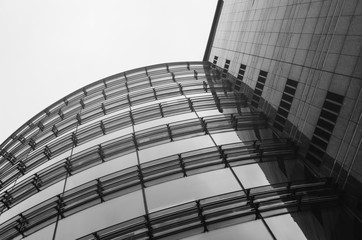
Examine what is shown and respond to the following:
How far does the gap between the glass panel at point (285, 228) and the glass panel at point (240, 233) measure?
417mm

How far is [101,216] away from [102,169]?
4243 millimetres

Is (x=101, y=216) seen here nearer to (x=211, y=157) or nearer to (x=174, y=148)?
(x=174, y=148)

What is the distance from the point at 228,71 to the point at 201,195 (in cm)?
2315

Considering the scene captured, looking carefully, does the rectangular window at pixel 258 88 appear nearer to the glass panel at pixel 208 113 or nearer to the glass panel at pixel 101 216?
the glass panel at pixel 208 113

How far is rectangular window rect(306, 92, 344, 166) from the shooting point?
16734 mm

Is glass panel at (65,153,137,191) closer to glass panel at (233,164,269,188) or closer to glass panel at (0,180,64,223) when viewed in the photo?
glass panel at (0,180,64,223)

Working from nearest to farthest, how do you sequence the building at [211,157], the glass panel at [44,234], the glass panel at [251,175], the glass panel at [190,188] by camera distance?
the building at [211,157] → the glass panel at [44,234] → the glass panel at [190,188] → the glass panel at [251,175]

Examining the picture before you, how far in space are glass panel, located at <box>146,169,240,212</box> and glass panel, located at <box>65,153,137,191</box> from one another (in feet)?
10.5

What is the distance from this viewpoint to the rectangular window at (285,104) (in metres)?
21.6

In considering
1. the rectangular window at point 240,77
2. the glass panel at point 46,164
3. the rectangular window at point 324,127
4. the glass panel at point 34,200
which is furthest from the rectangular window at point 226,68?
the glass panel at point 34,200

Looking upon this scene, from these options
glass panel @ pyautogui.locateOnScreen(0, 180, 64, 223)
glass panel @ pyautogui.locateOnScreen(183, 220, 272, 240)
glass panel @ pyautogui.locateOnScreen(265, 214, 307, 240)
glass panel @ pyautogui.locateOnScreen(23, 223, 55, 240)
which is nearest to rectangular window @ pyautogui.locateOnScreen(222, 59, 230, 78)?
glass panel @ pyautogui.locateOnScreen(0, 180, 64, 223)

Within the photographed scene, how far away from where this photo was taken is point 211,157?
59.0 feet

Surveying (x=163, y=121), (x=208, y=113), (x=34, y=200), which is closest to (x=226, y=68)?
(x=208, y=113)

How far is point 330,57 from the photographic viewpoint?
1781cm
